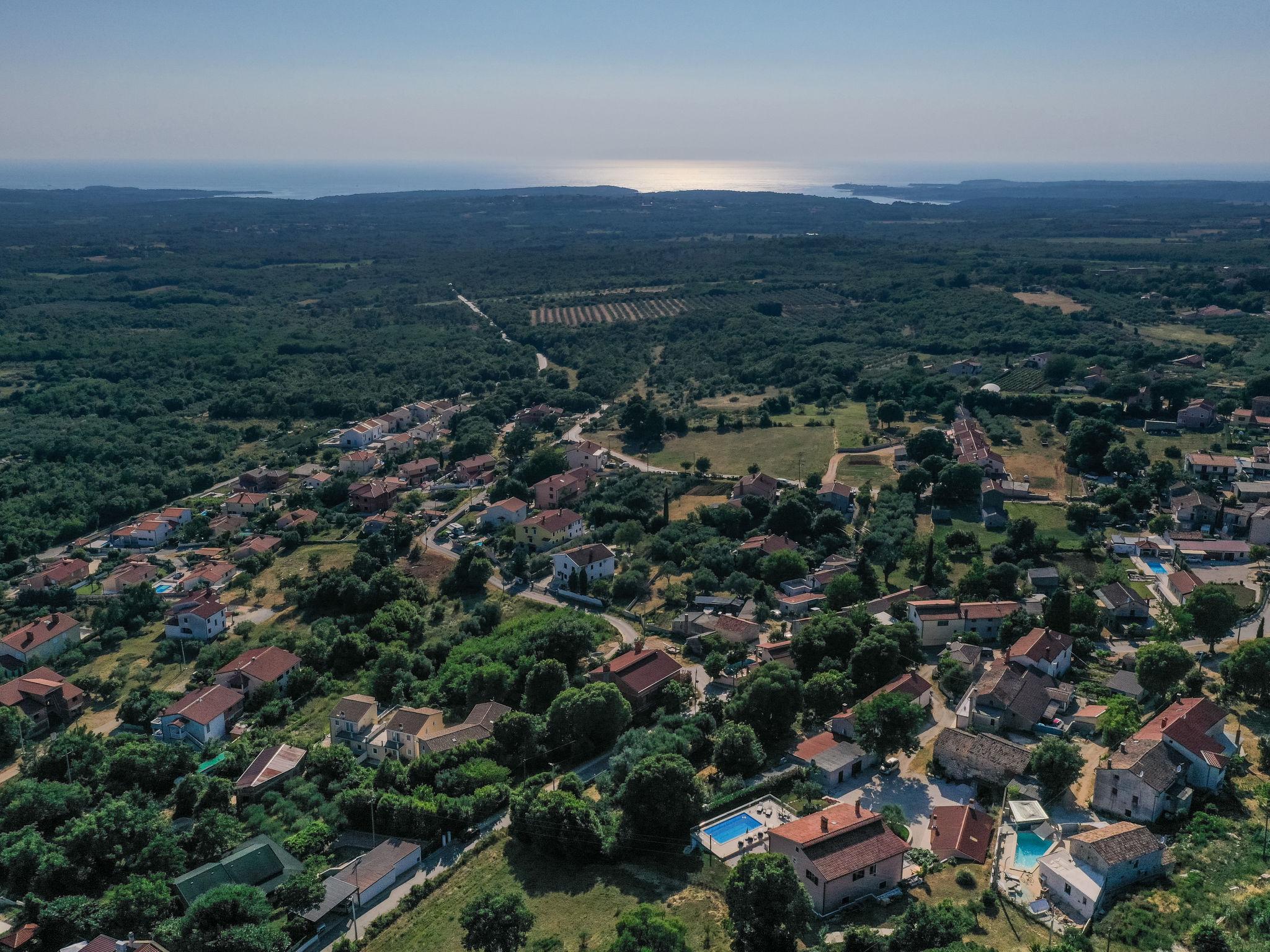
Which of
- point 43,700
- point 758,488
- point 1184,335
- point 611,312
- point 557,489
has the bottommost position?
point 43,700

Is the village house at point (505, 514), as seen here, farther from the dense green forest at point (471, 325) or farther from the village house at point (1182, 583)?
the village house at point (1182, 583)

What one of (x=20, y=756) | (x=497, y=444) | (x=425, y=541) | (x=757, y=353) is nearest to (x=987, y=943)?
(x=20, y=756)

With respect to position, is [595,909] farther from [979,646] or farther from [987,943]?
[979,646]

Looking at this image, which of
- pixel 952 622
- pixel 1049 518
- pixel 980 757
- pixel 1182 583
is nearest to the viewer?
pixel 980 757

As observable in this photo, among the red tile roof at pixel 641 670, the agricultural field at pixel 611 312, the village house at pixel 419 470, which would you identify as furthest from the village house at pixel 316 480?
the agricultural field at pixel 611 312

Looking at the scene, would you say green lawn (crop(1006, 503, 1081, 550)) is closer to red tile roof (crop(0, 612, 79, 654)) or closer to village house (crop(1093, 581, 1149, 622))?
village house (crop(1093, 581, 1149, 622))

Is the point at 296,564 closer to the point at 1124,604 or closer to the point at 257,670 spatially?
the point at 257,670

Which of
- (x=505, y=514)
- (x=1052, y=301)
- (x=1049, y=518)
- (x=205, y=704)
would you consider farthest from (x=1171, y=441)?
(x=205, y=704)
